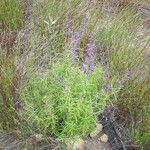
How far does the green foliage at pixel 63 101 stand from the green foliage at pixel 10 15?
0.89m

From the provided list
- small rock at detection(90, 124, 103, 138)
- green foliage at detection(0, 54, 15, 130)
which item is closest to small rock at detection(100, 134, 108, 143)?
small rock at detection(90, 124, 103, 138)

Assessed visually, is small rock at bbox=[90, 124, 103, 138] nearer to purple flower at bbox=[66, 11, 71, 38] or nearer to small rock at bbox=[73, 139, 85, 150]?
small rock at bbox=[73, 139, 85, 150]

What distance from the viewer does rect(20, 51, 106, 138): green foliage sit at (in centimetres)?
248

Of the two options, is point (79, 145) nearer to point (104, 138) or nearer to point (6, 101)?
point (104, 138)

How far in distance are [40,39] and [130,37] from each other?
0.96 meters

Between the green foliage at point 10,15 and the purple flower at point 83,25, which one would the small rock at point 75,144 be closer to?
the purple flower at point 83,25

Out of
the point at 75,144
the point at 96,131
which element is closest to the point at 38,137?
the point at 75,144

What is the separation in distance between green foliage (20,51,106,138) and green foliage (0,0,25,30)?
890 millimetres

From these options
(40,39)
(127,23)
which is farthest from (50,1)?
(127,23)

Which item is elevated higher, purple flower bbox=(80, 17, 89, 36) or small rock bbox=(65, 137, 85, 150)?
purple flower bbox=(80, 17, 89, 36)

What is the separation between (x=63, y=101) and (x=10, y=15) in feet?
4.17

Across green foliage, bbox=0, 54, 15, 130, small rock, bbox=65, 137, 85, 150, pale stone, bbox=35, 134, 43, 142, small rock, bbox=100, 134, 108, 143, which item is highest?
green foliage, bbox=0, 54, 15, 130

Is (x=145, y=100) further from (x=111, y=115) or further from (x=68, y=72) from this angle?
(x=68, y=72)

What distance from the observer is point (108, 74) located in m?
3.06
